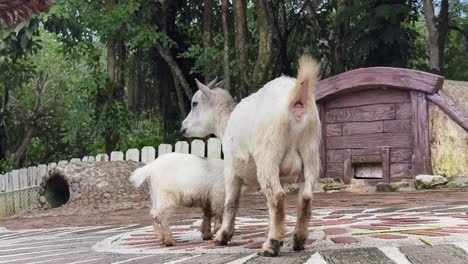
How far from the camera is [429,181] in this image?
10.9m

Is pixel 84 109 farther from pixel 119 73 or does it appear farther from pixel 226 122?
pixel 226 122

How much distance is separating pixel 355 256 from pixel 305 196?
627mm

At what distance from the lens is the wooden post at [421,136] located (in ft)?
37.1

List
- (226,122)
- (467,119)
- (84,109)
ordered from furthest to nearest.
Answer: (84,109) → (467,119) → (226,122)

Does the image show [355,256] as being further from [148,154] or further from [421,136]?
[148,154]

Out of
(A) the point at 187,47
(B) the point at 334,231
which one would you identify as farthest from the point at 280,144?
(A) the point at 187,47

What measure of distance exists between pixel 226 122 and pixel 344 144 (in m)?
7.43

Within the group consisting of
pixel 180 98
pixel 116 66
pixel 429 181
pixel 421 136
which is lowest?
pixel 429 181

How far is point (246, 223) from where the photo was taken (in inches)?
258

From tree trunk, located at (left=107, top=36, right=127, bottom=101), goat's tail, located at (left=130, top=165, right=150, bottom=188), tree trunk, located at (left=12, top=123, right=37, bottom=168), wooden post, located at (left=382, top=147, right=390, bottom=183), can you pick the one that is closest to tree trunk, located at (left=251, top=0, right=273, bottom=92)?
wooden post, located at (left=382, top=147, right=390, bottom=183)

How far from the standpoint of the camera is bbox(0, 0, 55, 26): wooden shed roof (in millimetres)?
1926

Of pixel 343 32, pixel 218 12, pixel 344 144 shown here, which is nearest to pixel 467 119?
pixel 344 144

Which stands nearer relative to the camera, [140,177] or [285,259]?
[285,259]

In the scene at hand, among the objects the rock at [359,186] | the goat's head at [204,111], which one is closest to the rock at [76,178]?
the rock at [359,186]
